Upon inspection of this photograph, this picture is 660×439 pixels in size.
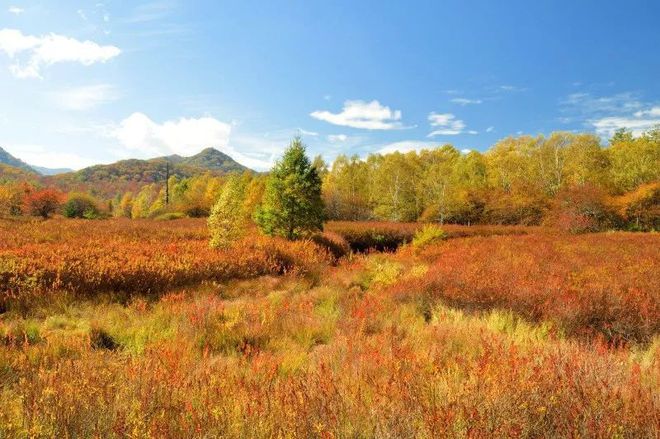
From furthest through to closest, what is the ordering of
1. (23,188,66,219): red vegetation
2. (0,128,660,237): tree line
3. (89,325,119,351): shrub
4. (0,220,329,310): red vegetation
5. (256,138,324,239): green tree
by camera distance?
(23,188,66,219): red vegetation → (0,128,660,237): tree line → (256,138,324,239): green tree → (0,220,329,310): red vegetation → (89,325,119,351): shrub

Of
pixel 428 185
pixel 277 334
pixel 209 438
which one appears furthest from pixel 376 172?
pixel 209 438

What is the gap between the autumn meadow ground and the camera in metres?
2.77

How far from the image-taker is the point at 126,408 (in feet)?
9.55

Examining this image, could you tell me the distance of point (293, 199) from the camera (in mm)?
17422

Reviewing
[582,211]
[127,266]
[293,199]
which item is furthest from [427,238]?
[582,211]

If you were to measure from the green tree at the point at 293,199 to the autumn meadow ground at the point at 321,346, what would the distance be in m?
4.11

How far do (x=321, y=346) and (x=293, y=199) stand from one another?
40.8ft

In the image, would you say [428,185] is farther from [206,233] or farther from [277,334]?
[277,334]

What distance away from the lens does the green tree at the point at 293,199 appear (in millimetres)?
17359

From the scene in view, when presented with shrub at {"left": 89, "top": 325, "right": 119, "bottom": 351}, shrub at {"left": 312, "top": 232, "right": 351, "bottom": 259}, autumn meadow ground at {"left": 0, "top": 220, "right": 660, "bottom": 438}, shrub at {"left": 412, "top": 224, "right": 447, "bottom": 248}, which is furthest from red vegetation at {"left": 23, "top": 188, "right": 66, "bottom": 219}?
shrub at {"left": 89, "top": 325, "right": 119, "bottom": 351}

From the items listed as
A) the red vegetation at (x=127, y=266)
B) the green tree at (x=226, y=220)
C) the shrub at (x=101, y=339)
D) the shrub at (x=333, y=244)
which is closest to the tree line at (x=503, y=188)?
the shrub at (x=333, y=244)

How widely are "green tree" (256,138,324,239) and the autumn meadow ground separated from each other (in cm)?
411

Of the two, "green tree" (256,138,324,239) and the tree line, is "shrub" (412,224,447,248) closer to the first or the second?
"green tree" (256,138,324,239)

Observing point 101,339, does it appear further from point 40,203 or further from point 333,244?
point 40,203
